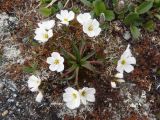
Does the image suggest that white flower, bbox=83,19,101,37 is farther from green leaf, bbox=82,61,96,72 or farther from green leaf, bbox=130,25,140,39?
green leaf, bbox=130,25,140,39

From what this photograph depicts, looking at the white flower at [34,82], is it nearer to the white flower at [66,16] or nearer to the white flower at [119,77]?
the white flower at [66,16]

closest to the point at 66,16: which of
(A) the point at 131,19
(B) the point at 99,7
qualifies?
(B) the point at 99,7

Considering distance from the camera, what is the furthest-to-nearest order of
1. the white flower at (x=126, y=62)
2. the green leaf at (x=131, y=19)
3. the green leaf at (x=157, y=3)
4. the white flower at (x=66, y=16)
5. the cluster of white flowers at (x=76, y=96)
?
the green leaf at (x=157, y=3), the green leaf at (x=131, y=19), the white flower at (x=66, y=16), the white flower at (x=126, y=62), the cluster of white flowers at (x=76, y=96)

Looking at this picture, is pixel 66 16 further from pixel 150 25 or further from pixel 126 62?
pixel 150 25

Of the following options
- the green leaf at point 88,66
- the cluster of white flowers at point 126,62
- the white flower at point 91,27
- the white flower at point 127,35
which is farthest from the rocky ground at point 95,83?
the white flower at point 91,27

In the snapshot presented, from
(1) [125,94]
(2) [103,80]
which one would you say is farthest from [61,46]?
(1) [125,94]
